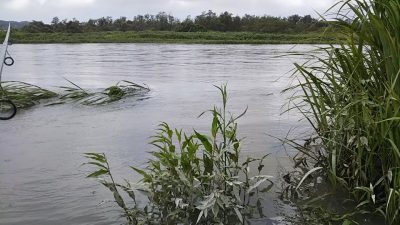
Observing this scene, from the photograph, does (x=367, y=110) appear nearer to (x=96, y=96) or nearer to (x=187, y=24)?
(x=96, y=96)

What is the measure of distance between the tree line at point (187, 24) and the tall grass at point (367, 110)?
60730 mm

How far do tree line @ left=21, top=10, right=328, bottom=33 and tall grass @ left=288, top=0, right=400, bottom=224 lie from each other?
60.7 m

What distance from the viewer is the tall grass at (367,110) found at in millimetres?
2934

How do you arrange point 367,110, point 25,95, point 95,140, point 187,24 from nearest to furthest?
point 367,110, point 95,140, point 25,95, point 187,24

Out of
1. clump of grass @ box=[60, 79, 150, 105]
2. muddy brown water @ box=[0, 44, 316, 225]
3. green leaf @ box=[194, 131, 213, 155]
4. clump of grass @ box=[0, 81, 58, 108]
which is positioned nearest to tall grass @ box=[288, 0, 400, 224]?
muddy brown water @ box=[0, 44, 316, 225]

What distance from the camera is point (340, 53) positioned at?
356cm

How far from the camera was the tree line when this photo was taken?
64.6 m

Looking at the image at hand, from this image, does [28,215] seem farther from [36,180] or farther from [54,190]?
[36,180]

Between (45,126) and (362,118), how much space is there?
15.3 feet

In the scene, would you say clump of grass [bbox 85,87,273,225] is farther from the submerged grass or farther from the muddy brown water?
the submerged grass

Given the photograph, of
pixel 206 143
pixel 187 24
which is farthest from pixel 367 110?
pixel 187 24

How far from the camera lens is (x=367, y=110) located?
122 inches

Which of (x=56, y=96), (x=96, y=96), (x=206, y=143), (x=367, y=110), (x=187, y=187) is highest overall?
(x=367, y=110)

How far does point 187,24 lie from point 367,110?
210 ft
